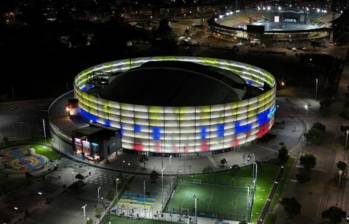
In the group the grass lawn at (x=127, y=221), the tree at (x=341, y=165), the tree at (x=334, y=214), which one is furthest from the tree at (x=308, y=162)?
the grass lawn at (x=127, y=221)

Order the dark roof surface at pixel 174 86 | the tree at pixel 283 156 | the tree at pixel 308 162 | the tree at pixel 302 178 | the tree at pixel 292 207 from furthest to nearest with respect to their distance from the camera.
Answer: the dark roof surface at pixel 174 86, the tree at pixel 283 156, the tree at pixel 308 162, the tree at pixel 302 178, the tree at pixel 292 207

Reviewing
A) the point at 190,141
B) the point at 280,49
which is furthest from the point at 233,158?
the point at 280,49

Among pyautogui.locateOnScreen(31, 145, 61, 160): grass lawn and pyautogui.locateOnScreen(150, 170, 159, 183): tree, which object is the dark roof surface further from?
pyautogui.locateOnScreen(150, 170, 159, 183): tree

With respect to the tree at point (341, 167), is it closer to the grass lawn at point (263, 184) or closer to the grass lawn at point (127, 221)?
the grass lawn at point (263, 184)

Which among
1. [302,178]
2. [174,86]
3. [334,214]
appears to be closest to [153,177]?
[174,86]

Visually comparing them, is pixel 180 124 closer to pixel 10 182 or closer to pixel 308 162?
pixel 308 162

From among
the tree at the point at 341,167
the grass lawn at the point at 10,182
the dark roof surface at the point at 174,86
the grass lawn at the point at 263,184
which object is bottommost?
the grass lawn at the point at 263,184

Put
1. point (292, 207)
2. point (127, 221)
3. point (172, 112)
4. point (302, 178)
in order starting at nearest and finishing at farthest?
point (292, 207)
point (127, 221)
point (302, 178)
point (172, 112)
